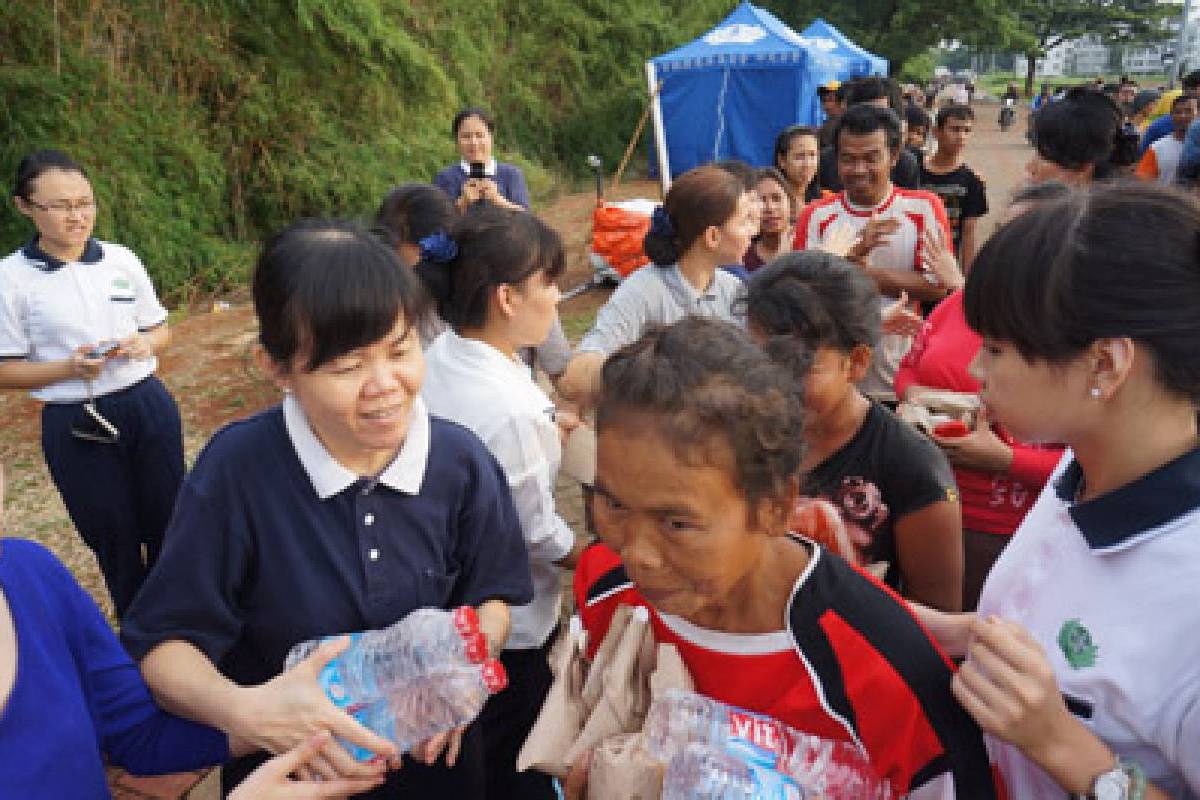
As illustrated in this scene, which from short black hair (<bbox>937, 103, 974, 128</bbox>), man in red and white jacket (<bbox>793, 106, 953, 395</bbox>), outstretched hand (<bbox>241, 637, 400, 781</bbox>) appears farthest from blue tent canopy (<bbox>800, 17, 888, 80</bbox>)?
outstretched hand (<bbox>241, 637, 400, 781</bbox>)

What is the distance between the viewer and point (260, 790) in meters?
Answer: 1.30

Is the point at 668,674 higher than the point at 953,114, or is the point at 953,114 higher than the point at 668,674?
the point at 953,114

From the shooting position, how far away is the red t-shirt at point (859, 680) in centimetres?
120

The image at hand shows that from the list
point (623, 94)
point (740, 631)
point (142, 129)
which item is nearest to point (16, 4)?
point (142, 129)

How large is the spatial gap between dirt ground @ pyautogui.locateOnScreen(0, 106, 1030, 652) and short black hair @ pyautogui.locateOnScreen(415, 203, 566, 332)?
161cm

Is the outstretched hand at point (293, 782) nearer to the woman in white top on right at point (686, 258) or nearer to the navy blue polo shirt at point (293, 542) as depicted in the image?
the navy blue polo shirt at point (293, 542)

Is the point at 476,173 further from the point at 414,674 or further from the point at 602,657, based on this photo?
the point at 602,657

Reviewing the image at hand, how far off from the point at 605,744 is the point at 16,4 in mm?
8432

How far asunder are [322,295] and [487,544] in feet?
2.10

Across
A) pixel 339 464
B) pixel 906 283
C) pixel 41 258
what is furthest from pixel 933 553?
pixel 41 258

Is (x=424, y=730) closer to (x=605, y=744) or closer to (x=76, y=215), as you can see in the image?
(x=605, y=744)

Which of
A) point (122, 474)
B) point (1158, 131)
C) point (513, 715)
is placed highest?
point (1158, 131)

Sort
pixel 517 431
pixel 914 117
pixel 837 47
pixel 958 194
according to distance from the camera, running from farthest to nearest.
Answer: pixel 837 47 → pixel 914 117 → pixel 958 194 → pixel 517 431

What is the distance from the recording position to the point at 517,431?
6.77ft
